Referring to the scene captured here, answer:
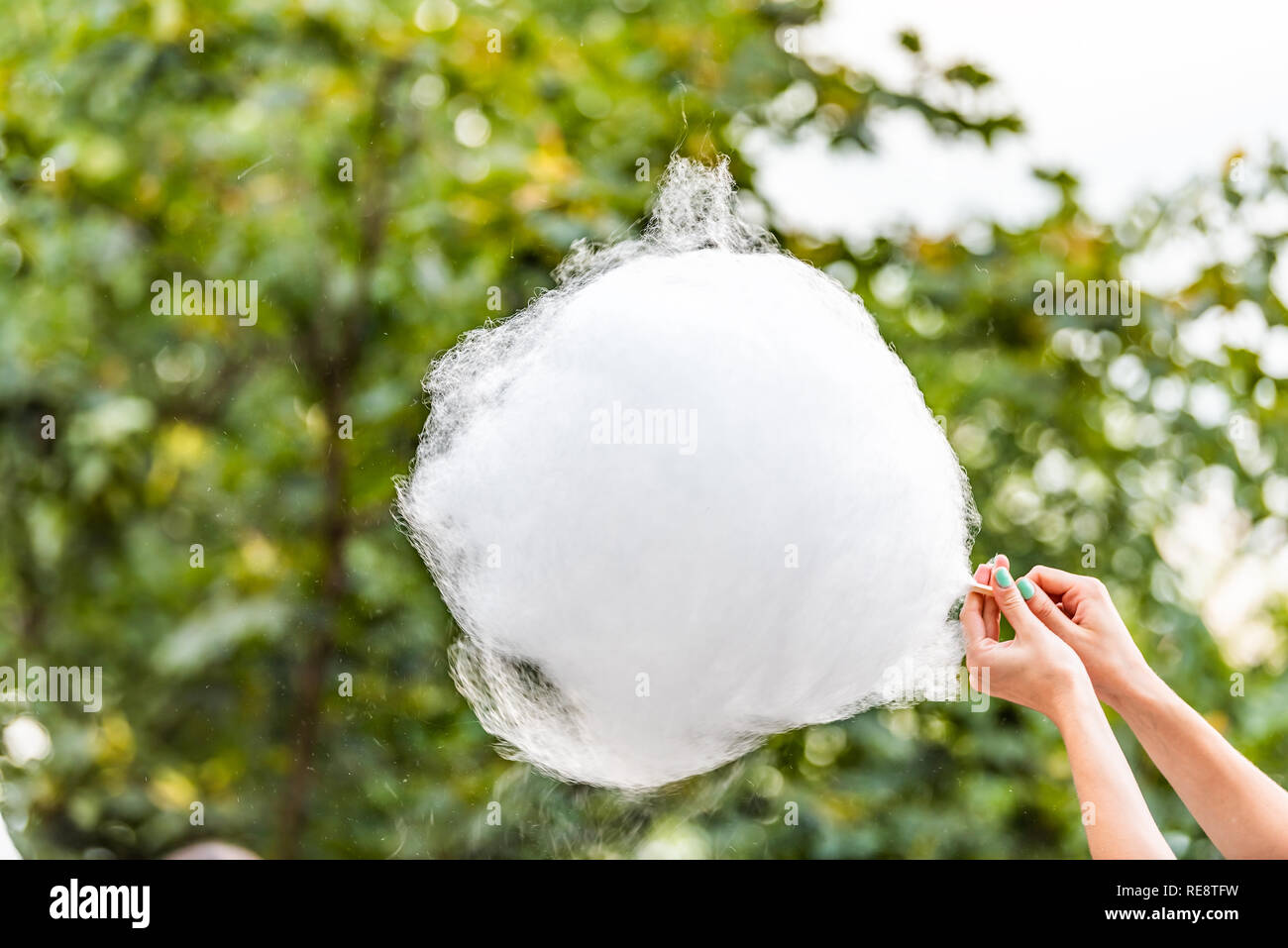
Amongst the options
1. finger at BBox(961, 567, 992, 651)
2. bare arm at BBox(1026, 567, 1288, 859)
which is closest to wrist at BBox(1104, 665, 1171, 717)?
bare arm at BBox(1026, 567, 1288, 859)

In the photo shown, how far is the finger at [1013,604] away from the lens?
29.6 inches

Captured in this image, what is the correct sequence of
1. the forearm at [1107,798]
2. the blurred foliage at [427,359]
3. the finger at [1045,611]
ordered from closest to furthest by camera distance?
the forearm at [1107,798], the finger at [1045,611], the blurred foliage at [427,359]

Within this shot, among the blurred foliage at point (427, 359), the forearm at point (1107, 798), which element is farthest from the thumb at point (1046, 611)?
the blurred foliage at point (427, 359)

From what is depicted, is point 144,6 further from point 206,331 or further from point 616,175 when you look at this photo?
point 616,175

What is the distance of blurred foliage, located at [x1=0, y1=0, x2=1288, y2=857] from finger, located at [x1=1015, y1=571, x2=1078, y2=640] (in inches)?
17.0

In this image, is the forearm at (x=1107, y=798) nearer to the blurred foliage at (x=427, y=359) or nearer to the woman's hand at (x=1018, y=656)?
the woman's hand at (x=1018, y=656)

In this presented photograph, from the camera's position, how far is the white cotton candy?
2.30 ft

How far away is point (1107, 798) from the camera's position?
26.8 inches

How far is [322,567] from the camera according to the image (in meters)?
1.35

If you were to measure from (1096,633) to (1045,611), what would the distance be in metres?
0.04

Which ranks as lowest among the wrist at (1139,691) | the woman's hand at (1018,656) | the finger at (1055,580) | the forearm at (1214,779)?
the forearm at (1214,779)

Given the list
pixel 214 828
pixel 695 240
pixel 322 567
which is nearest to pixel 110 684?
pixel 214 828

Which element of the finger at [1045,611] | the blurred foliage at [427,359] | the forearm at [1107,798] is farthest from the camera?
the blurred foliage at [427,359]

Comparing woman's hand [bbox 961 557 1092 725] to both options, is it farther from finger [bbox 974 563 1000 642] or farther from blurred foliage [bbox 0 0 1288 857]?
blurred foliage [bbox 0 0 1288 857]
